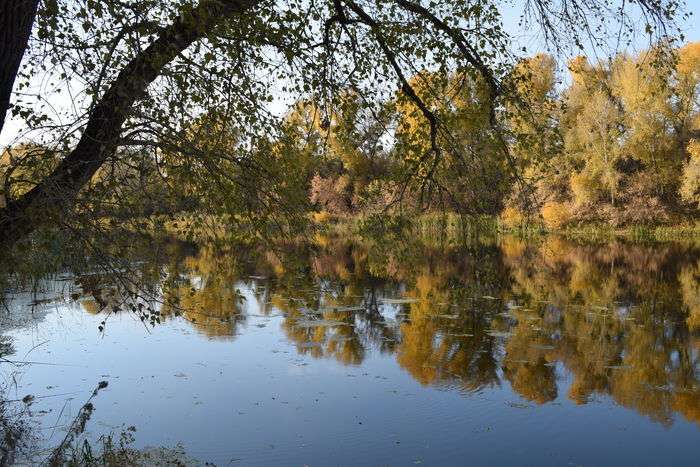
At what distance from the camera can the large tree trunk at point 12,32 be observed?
131 inches

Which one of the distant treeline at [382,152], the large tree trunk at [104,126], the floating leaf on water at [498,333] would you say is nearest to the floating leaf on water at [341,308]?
the floating leaf on water at [498,333]

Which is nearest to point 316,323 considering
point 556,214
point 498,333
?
point 498,333

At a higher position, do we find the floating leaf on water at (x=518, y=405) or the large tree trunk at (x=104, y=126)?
the large tree trunk at (x=104, y=126)

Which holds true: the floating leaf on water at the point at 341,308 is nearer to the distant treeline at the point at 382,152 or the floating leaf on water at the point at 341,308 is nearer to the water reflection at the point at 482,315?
the water reflection at the point at 482,315

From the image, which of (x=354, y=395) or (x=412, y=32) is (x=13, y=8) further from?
(x=354, y=395)

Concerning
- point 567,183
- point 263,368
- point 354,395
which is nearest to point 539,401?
point 354,395

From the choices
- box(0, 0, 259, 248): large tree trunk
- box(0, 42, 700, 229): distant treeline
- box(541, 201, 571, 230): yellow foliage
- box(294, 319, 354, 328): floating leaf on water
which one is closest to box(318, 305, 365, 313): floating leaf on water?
box(294, 319, 354, 328): floating leaf on water

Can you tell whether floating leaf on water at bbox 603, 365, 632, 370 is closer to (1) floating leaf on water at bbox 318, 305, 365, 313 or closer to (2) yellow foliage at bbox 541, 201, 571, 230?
(1) floating leaf on water at bbox 318, 305, 365, 313

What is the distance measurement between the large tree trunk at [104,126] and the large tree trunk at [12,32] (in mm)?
551

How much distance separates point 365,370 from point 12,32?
6.95 m

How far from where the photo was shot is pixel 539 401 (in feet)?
26.8

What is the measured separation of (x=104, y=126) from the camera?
4.20 metres

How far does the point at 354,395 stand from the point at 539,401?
2.20m

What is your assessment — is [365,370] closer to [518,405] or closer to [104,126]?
[518,405]
